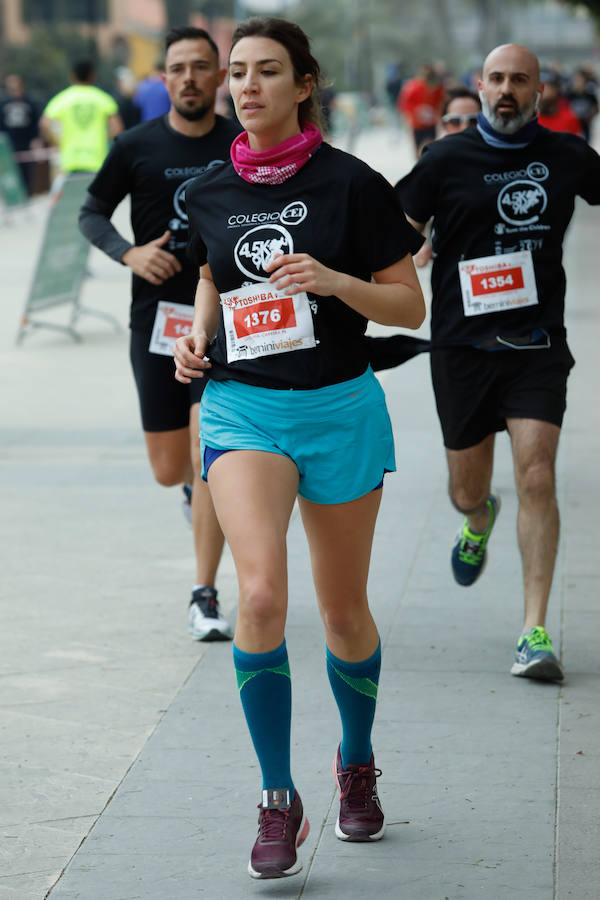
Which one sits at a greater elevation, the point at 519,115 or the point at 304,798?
the point at 519,115

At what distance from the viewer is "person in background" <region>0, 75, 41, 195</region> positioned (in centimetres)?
2342

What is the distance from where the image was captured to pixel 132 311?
5.61 m

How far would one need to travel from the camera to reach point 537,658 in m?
4.73

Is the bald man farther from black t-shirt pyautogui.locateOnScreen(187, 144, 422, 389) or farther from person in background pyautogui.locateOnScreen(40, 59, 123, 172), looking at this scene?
person in background pyautogui.locateOnScreen(40, 59, 123, 172)

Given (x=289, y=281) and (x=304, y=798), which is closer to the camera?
(x=289, y=281)

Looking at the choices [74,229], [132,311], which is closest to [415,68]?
[74,229]

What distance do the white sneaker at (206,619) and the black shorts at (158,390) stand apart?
27.5 inches

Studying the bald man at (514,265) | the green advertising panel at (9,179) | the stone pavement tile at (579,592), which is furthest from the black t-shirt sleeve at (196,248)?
the green advertising panel at (9,179)

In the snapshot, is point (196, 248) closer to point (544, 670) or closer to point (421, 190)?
point (421, 190)

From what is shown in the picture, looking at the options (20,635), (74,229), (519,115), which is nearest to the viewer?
(519,115)

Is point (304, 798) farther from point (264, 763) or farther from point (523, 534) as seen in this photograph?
point (523, 534)

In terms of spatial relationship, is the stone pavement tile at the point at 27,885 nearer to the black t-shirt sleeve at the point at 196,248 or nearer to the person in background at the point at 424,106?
the black t-shirt sleeve at the point at 196,248

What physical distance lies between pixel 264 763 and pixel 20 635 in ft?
6.84

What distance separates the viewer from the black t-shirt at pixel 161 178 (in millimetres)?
5363
